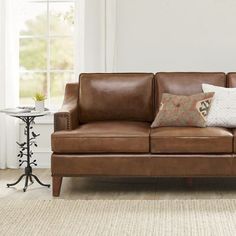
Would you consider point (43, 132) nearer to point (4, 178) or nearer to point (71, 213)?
point (4, 178)

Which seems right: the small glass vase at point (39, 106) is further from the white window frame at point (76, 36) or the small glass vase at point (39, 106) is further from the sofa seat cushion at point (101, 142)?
the white window frame at point (76, 36)

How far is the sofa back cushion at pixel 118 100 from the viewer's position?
5824mm

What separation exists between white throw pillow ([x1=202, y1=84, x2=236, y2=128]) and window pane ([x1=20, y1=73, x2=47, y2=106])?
1.87 m

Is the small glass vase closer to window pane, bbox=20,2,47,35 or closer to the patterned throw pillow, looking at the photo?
the patterned throw pillow

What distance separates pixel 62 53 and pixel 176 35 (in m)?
1.12

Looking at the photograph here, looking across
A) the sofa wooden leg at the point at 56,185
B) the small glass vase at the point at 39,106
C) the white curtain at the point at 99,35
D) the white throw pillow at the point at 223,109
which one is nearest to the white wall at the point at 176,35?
the white curtain at the point at 99,35

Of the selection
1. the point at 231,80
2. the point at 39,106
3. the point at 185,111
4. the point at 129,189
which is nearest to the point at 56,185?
the point at 129,189

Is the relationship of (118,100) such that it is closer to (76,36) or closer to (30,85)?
(76,36)

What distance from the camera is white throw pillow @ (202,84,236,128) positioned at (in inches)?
212

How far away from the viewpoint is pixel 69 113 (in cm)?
532

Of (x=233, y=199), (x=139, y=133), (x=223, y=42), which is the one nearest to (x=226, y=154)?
(x=233, y=199)

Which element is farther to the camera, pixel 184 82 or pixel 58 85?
pixel 58 85

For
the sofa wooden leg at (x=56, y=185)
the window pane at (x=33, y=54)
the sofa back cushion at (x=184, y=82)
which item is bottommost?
the sofa wooden leg at (x=56, y=185)

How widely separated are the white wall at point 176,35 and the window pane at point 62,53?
1.60 feet
